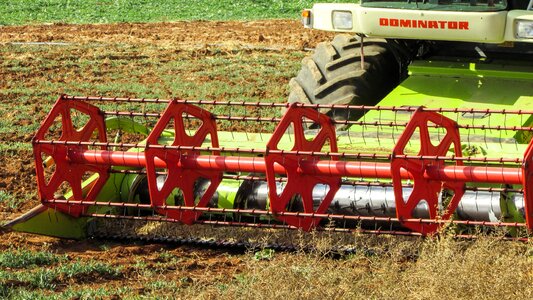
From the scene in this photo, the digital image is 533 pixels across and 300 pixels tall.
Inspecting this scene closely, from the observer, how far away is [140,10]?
77.0 feet

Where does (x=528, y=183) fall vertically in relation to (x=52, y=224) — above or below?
above

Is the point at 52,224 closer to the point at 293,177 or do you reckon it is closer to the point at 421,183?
the point at 293,177

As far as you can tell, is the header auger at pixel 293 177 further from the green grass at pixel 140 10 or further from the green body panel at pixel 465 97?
the green grass at pixel 140 10

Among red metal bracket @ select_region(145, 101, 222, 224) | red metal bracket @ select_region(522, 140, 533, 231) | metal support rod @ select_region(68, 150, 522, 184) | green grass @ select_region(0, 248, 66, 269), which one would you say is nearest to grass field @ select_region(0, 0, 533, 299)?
green grass @ select_region(0, 248, 66, 269)

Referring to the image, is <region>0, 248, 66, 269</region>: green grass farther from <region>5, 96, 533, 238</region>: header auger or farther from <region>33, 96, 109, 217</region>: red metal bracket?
<region>33, 96, 109, 217</region>: red metal bracket

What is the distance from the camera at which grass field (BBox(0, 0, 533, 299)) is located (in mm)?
6199

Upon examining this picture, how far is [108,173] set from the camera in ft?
27.2

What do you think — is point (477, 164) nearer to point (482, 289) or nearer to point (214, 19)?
point (482, 289)

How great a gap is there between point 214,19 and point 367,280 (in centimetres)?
1538

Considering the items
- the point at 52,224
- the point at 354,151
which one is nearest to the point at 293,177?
the point at 354,151

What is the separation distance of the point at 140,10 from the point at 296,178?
1649cm

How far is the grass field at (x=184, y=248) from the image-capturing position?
620 centimetres

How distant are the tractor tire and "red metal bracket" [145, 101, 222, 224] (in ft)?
4.87

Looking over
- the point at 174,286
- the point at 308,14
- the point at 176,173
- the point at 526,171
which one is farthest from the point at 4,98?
the point at 526,171
